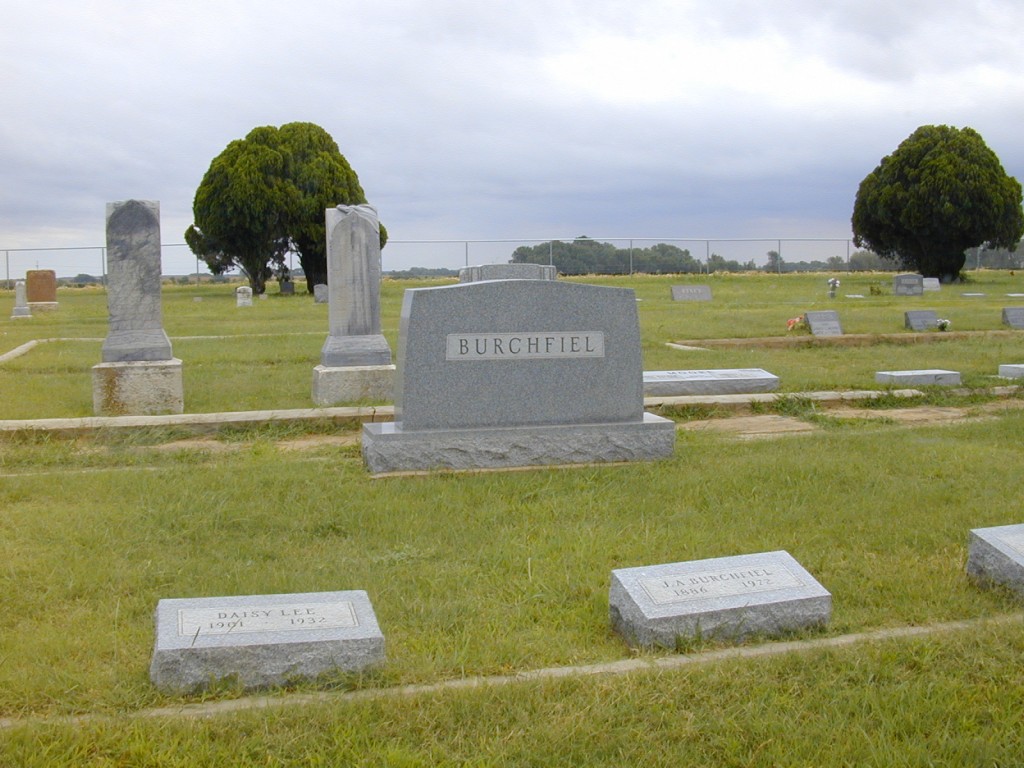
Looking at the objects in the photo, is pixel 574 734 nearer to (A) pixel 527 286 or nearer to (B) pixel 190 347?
(A) pixel 527 286

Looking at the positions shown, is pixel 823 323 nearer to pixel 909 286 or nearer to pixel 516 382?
pixel 516 382

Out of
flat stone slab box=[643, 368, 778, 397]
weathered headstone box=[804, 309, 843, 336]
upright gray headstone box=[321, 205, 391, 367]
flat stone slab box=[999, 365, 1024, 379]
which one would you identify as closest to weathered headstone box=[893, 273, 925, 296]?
weathered headstone box=[804, 309, 843, 336]

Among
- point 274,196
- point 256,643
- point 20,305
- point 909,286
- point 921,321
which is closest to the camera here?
point 256,643

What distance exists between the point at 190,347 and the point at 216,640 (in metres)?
12.3

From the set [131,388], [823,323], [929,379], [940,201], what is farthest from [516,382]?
[940,201]

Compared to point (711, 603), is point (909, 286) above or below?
above

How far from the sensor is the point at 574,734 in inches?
112

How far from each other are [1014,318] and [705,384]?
10397 millimetres

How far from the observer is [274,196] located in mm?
33031

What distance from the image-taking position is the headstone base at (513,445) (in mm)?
6000

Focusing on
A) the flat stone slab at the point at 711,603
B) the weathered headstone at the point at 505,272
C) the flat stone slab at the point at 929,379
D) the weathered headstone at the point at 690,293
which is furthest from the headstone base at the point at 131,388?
the weathered headstone at the point at 690,293

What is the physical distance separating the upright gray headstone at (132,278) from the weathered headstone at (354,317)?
153cm

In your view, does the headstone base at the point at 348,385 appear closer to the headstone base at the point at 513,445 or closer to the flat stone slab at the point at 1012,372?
the headstone base at the point at 513,445

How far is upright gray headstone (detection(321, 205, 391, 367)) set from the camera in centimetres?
962
